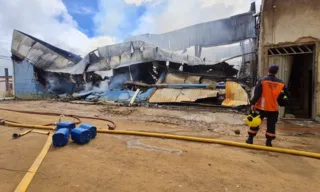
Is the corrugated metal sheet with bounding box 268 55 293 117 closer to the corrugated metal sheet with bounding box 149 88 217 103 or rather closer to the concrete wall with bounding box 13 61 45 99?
the corrugated metal sheet with bounding box 149 88 217 103

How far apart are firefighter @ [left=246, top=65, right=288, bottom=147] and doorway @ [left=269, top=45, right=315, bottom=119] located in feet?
13.1

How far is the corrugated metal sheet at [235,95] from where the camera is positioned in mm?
8584

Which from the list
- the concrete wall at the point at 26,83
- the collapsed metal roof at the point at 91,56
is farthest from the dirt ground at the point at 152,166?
the concrete wall at the point at 26,83

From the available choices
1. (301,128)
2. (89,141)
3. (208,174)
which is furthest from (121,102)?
(208,174)

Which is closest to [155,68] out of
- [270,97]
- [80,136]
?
[270,97]

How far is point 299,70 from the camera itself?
974 cm

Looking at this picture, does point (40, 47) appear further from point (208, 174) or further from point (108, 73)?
point (208, 174)

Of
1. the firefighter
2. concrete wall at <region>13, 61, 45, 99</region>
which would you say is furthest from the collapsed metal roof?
the firefighter

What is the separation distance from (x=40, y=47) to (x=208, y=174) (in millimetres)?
15661

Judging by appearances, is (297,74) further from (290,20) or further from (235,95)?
(290,20)

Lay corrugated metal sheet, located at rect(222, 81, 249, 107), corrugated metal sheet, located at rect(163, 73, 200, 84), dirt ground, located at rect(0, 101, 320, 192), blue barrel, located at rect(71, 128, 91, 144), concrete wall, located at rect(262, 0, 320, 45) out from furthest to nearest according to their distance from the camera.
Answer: corrugated metal sheet, located at rect(163, 73, 200, 84) → corrugated metal sheet, located at rect(222, 81, 249, 107) → concrete wall, located at rect(262, 0, 320, 45) → blue barrel, located at rect(71, 128, 91, 144) → dirt ground, located at rect(0, 101, 320, 192)

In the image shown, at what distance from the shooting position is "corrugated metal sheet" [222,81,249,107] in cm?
858

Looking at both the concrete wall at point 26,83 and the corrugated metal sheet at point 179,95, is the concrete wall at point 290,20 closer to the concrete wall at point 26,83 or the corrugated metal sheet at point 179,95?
the corrugated metal sheet at point 179,95

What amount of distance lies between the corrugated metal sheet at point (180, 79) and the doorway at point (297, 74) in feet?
13.9
